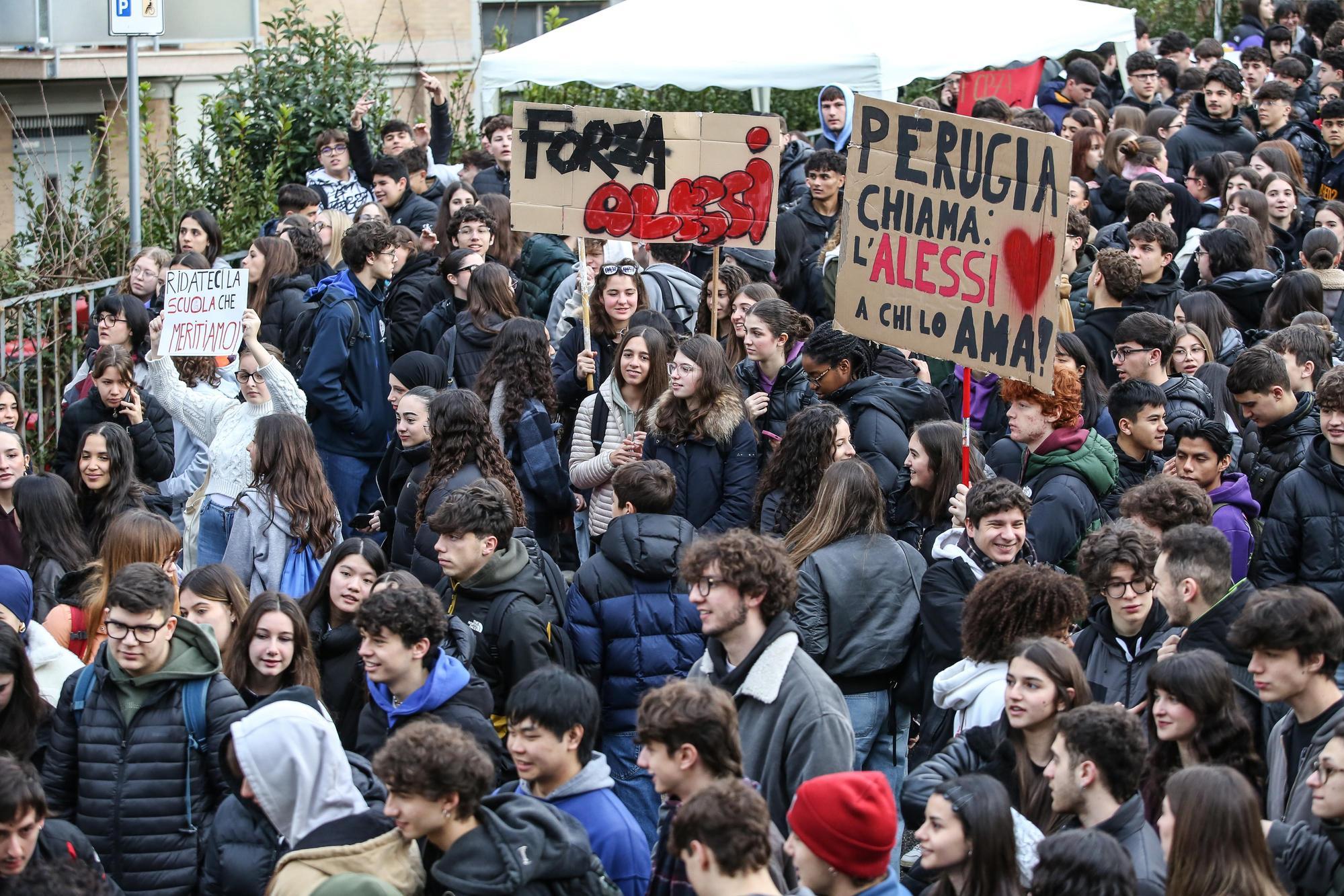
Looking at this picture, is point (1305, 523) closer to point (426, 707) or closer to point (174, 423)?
point (426, 707)

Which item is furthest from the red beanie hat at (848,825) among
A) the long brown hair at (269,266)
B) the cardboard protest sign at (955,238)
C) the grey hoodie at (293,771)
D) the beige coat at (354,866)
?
the long brown hair at (269,266)

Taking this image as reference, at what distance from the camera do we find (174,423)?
29.4 feet

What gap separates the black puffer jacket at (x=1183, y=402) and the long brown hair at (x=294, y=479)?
3.63 m

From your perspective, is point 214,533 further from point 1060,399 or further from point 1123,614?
point 1123,614

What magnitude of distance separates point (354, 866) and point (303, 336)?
5.95 meters

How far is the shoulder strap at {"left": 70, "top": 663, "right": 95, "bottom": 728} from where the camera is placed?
5.24 m

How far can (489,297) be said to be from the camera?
9000mm

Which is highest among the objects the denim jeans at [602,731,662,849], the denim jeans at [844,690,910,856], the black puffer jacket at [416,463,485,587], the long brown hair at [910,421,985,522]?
the long brown hair at [910,421,985,522]

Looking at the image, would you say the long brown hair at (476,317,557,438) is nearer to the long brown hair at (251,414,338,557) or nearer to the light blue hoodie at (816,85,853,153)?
the long brown hair at (251,414,338,557)

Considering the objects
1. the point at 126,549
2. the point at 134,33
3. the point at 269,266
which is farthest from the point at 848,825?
the point at 134,33

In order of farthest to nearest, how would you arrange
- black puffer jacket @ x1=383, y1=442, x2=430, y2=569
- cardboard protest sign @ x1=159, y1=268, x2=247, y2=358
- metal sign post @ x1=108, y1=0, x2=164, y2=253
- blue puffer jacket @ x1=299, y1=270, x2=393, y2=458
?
metal sign post @ x1=108, y1=0, x2=164, y2=253, blue puffer jacket @ x1=299, y1=270, x2=393, y2=458, cardboard protest sign @ x1=159, y1=268, x2=247, y2=358, black puffer jacket @ x1=383, y1=442, x2=430, y2=569

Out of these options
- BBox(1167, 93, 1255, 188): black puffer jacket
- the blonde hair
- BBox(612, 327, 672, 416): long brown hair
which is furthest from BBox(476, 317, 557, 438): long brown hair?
BBox(1167, 93, 1255, 188): black puffer jacket

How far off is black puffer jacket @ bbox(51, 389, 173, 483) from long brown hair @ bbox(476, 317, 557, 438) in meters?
1.87

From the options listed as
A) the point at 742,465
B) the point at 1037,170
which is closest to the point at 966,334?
the point at 1037,170
